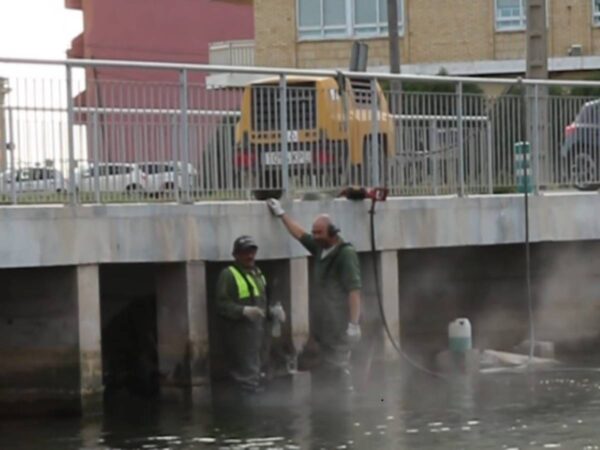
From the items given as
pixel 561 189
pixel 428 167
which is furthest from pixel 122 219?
pixel 561 189

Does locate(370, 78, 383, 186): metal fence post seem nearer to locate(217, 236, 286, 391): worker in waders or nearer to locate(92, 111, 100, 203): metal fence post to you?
locate(217, 236, 286, 391): worker in waders

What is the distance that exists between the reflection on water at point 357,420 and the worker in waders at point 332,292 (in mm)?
311

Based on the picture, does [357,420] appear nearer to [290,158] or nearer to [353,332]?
[353,332]

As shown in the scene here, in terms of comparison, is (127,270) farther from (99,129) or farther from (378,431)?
(378,431)

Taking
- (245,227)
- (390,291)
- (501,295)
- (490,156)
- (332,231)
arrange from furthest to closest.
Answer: (501,295) < (490,156) < (390,291) < (332,231) < (245,227)

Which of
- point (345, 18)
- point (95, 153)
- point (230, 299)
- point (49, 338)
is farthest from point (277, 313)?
point (345, 18)

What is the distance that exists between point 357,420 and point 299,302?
2.38m

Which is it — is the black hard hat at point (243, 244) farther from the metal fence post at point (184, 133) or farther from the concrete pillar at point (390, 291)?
the concrete pillar at point (390, 291)

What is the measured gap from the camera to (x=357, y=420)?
1778cm

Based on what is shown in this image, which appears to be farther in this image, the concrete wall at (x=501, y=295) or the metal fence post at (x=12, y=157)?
the concrete wall at (x=501, y=295)

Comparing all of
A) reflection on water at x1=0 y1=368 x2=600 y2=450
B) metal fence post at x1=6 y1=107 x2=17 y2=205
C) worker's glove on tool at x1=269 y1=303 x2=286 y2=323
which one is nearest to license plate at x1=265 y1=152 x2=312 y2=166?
worker's glove on tool at x1=269 y1=303 x2=286 y2=323

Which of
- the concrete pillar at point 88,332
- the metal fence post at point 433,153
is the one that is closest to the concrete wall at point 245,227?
the concrete pillar at point 88,332

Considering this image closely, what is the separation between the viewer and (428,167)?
21828 millimetres

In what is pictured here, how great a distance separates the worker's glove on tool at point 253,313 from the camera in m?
18.4
